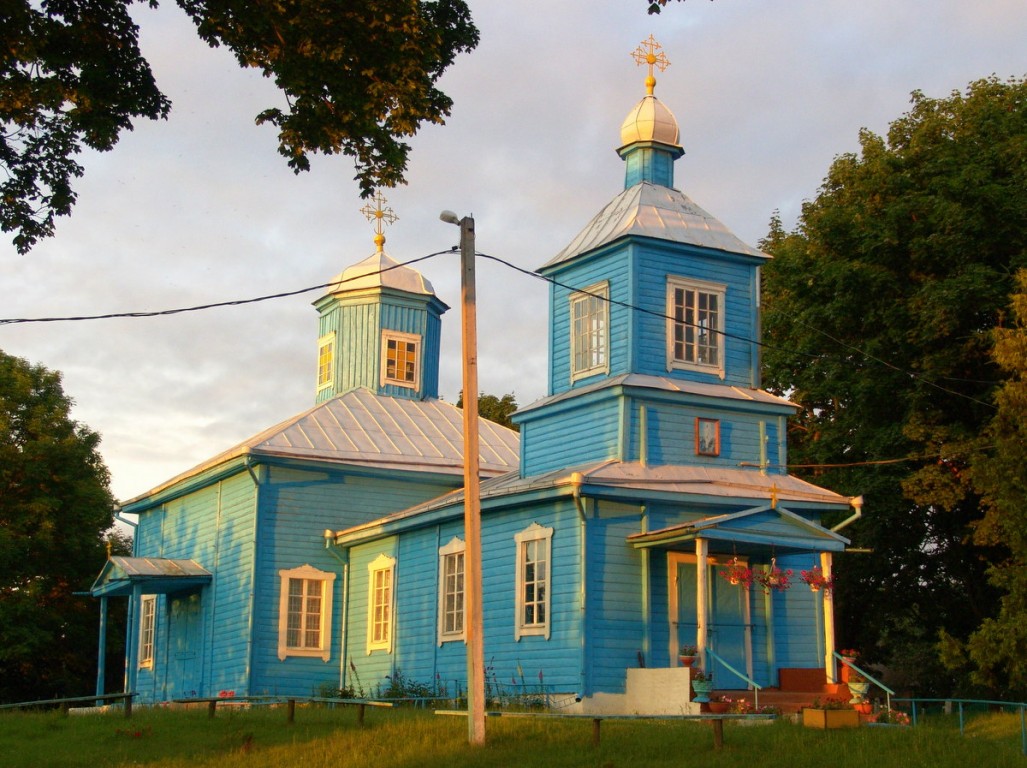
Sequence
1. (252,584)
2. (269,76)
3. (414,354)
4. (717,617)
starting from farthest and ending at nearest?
1. (414,354)
2. (252,584)
3. (717,617)
4. (269,76)

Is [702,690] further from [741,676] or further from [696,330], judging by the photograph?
[696,330]

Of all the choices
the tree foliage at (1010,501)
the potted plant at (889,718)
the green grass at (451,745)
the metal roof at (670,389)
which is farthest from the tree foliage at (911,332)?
the green grass at (451,745)

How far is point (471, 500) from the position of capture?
14.7m

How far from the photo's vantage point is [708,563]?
20.1m

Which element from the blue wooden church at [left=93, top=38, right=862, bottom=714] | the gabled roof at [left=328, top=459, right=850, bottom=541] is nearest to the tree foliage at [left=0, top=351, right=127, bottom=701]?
the blue wooden church at [left=93, top=38, right=862, bottom=714]

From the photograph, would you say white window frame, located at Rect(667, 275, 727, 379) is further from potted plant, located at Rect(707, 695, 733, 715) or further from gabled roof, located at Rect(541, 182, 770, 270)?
potted plant, located at Rect(707, 695, 733, 715)

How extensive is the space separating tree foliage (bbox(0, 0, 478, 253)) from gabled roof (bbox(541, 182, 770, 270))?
8.48 meters

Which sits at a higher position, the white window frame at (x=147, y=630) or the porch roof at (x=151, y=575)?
the porch roof at (x=151, y=575)

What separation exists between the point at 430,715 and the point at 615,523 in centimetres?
429

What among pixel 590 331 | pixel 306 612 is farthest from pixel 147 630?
pixel 590 331

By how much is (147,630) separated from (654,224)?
A: 48.7 ft

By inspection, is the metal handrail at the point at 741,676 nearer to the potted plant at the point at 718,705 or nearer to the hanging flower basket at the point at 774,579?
the potted plant at the point at 718,705

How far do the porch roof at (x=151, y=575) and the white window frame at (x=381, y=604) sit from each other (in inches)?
145

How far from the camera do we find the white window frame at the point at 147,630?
1139 inches
